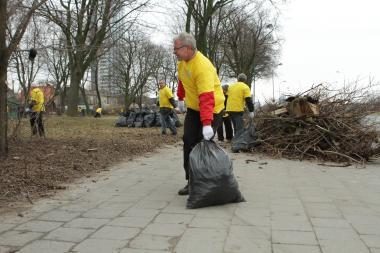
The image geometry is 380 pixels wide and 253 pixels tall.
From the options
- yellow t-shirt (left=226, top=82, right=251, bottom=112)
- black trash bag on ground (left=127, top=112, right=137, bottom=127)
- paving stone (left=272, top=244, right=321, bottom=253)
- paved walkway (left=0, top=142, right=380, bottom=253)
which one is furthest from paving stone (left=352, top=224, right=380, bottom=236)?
black trash bag on ground (left=127, top=112, right=137, bottom=127)

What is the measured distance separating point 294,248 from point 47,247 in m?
2.03

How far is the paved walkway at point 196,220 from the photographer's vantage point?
431 centimetres

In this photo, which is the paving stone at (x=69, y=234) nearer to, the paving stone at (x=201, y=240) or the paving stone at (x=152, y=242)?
the paving stone at (x=152, y=242)

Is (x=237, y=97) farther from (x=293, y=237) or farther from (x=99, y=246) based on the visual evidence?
(x=99, y=246)

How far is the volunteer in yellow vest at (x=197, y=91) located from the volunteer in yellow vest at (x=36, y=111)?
555cm

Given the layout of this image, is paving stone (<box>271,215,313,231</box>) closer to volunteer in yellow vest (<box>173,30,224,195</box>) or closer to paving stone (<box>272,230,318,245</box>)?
paving stone (<box>272,230,318,245</box>)

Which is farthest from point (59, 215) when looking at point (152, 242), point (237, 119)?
point (237, 119)

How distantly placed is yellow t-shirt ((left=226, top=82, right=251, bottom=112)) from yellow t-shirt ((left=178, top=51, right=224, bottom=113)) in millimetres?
6639

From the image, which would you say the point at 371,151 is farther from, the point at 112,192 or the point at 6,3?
the point at 6,3

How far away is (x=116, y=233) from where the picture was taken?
4.63 m

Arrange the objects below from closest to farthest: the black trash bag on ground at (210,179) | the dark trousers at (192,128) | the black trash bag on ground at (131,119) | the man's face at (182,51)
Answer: the black trash bag on ground at (210,179) < the man's face at (182,51) < the dark trousers at (192,128) < the black trash bag on ground at (131,119)

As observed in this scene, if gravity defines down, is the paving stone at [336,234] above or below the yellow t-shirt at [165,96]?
below

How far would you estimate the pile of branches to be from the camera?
10695 millimetres

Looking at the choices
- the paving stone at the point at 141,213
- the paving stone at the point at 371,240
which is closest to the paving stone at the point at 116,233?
the paving stone at the point at 141,213
